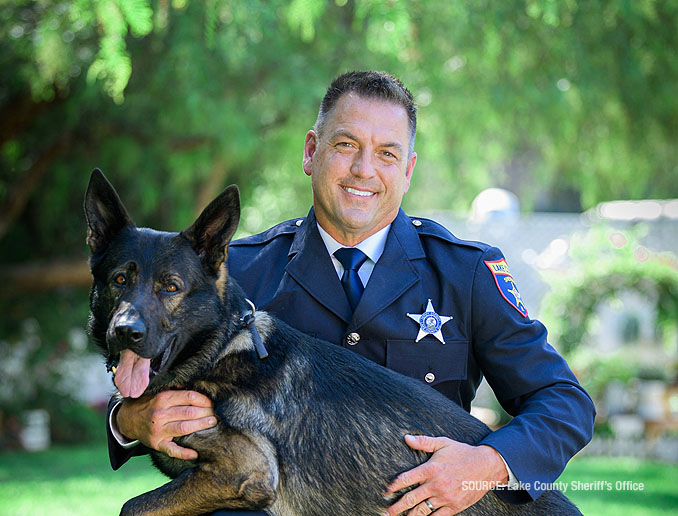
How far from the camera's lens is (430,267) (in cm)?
310

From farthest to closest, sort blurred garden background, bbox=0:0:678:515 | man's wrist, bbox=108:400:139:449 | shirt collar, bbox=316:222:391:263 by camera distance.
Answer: blurred garden background, bbox=0:0:678:515
shirt collar, bbox=316:222:391:263
man's wrist, bbox=108:400:139:449

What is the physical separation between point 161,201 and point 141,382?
23.7 feet

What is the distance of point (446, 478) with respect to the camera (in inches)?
96.4

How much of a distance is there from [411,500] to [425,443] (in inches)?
7.8

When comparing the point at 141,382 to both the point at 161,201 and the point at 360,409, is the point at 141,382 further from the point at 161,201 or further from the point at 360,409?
the point at 161,201

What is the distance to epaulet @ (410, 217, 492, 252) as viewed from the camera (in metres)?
3.07

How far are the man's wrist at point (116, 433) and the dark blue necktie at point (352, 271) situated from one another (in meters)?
1.04

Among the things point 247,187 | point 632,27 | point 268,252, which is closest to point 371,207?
point 268,252

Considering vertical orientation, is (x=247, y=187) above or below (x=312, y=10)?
above

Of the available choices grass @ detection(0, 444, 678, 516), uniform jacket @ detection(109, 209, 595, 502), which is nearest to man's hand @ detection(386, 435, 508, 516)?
uniform jacket @ detection(109, 209, 595, 502)

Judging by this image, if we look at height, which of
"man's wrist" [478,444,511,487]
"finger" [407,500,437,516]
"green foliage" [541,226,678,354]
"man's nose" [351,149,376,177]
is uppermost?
"green foliage" [541,226,678,354]

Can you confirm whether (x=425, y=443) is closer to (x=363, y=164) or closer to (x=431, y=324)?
(x=431, y=324)

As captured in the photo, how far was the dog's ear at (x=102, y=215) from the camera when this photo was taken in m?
2.61

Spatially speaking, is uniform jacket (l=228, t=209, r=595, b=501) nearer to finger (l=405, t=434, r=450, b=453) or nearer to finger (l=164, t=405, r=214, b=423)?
finger (l=405, t=434, r=450, b=453)
